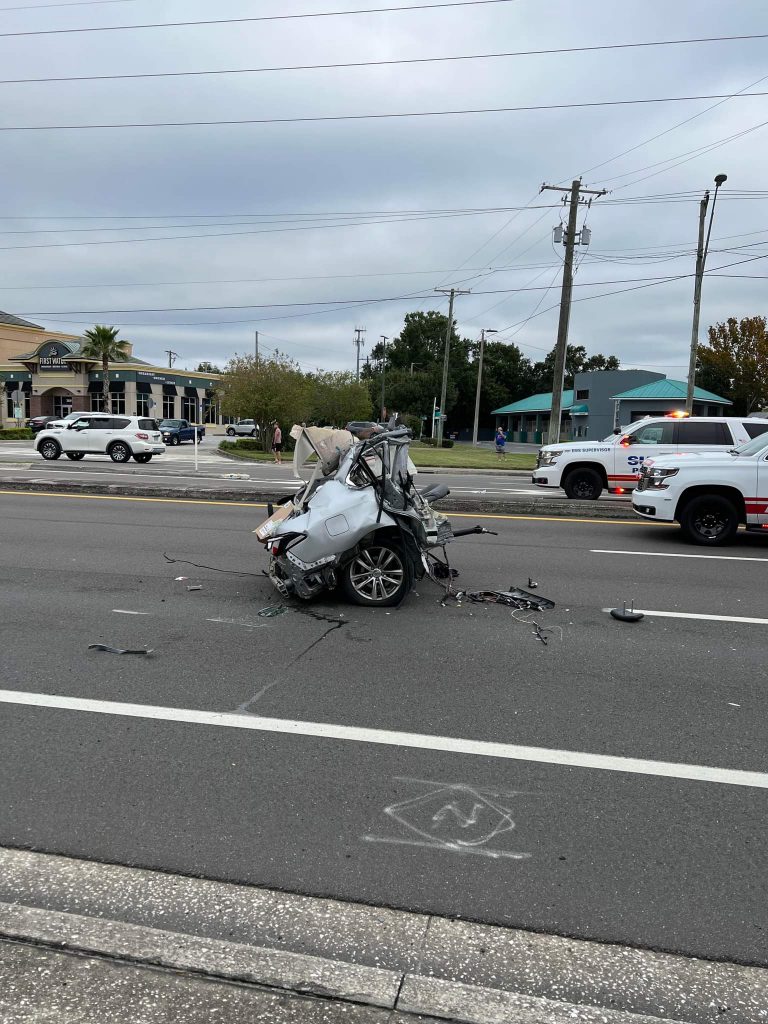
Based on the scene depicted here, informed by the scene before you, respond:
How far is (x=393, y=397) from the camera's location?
80125 millimetres

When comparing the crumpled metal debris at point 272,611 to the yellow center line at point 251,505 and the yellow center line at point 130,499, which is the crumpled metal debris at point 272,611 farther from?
the yellow center line at point 130,499

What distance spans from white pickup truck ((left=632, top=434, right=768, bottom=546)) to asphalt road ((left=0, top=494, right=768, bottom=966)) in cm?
319

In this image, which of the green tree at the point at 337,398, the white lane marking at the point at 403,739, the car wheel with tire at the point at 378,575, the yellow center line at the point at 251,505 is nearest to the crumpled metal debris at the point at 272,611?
the car wheel with tire at the point at 378,575

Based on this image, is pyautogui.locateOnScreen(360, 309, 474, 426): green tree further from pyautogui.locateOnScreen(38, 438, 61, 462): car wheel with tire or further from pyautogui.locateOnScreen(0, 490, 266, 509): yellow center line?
pyautogui.locateOnScreen(0, 490, 266, 509): yellow center line

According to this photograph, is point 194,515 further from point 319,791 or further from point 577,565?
point 319,791

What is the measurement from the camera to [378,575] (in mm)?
7172

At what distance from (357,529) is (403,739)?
111 inches

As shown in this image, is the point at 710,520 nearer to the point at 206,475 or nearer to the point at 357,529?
the point at 357,529

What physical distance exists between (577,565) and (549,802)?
589cm

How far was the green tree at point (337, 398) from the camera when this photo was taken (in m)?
54.6

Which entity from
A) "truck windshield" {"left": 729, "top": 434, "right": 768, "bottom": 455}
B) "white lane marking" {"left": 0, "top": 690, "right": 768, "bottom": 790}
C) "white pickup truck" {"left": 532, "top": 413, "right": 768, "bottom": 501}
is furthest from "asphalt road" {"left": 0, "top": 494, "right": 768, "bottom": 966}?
"white pickup truck" {"left": 532, "top": 413, "right": 768, "bottom": 501}

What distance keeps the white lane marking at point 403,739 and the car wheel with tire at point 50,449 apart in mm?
26790

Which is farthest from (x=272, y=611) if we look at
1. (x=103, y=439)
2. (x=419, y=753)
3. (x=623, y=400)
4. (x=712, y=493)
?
(x=623, y=400)

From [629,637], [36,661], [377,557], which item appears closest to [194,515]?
[377,557]
